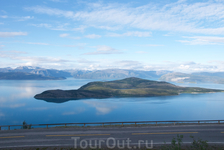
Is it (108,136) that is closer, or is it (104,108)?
(108,136)

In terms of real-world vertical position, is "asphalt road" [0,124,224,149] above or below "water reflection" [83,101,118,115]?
above

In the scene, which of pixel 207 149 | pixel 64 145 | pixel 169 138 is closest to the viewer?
pixel 207 149

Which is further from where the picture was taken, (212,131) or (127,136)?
(212,131)

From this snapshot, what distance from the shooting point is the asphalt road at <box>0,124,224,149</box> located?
83.4 feet

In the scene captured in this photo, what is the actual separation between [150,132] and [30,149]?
21111mm

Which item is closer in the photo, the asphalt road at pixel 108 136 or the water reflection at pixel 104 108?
the asphalt road at pixel 108 136

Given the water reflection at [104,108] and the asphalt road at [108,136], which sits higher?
the asphalt road at [108,136]

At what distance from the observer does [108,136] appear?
95.0 feet

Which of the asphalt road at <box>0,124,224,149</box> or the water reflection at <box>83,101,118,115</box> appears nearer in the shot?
the asphalt road at <box>0,124,224,149</box>

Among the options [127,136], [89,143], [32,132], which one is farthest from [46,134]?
[127,136]

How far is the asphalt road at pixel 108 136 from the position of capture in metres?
25.4

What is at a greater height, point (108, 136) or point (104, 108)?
point (108, 136)

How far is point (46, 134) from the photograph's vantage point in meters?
30.0

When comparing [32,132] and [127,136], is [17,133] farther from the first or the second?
[127,136]
